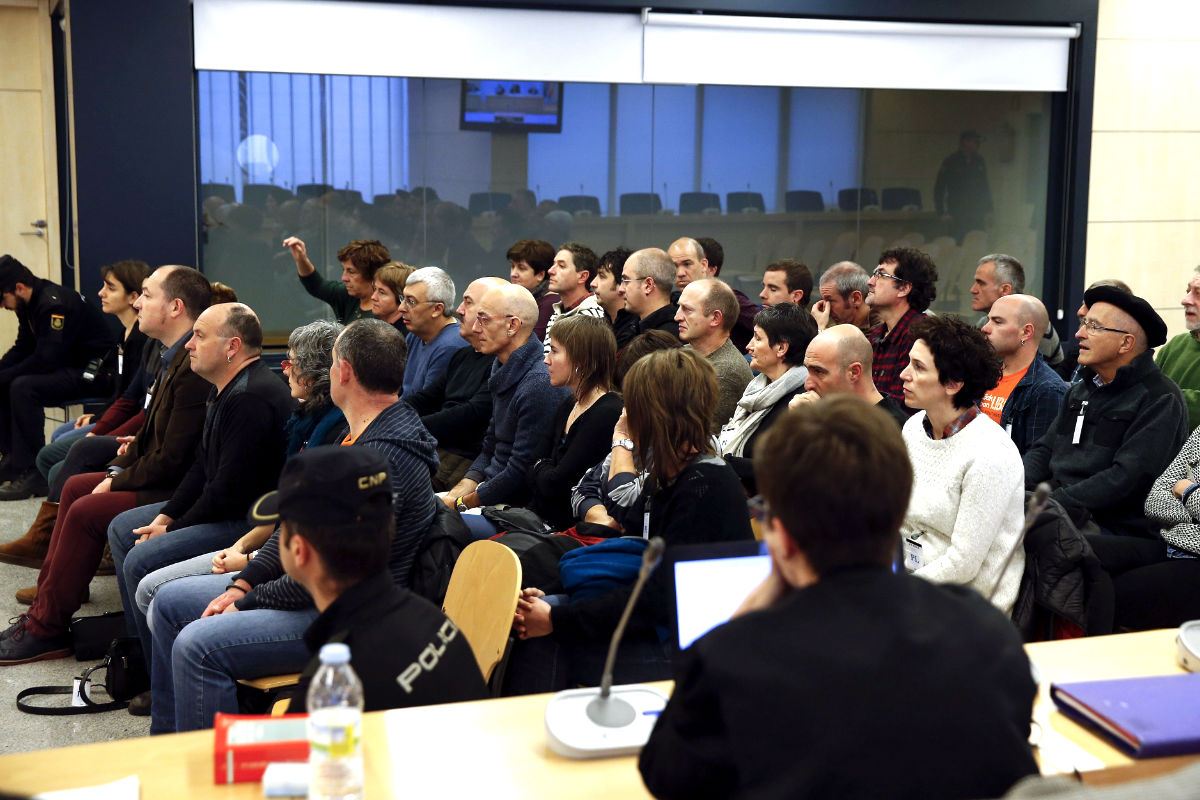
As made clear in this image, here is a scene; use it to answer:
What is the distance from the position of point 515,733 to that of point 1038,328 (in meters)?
3.18

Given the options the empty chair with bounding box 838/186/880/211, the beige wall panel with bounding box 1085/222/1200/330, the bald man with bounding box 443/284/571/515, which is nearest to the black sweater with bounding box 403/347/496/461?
the bald man with bounding box 443/284/571/515

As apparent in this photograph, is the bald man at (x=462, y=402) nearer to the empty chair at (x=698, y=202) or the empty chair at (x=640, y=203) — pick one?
the empty chair at (x=640, y=203)

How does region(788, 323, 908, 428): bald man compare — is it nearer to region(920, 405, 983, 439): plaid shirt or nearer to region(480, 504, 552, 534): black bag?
region(920, 405, 983, 439): plaid shirt

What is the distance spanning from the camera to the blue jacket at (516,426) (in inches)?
157

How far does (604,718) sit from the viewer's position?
6.46 feet

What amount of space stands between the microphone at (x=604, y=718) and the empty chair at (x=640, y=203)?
6.05 m

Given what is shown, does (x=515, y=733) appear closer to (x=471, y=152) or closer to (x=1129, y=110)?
(x=471, y=152)

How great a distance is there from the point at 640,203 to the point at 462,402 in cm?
357

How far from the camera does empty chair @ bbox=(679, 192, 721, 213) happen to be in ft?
26.1

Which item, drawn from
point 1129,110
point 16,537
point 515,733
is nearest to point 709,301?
point 515,733

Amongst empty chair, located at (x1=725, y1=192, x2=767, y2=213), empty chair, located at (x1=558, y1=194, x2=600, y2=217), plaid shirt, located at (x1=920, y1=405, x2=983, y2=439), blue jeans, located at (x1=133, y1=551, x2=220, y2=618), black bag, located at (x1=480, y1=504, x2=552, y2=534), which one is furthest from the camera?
empty chair, located at (x1=725, y1=192, x2=767, y2=213)

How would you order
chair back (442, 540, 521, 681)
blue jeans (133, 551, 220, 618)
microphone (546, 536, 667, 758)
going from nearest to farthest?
1. microphone (546, 536, 667, 758)
2. chair back (442, 540, 521, 681)
3. blue jeans (133, 551, 220, 618)

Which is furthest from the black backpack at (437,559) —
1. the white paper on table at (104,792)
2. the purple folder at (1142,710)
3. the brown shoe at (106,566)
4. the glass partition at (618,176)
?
the glass partition at (618,176)

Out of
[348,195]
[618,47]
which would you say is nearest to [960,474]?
[618,47]
